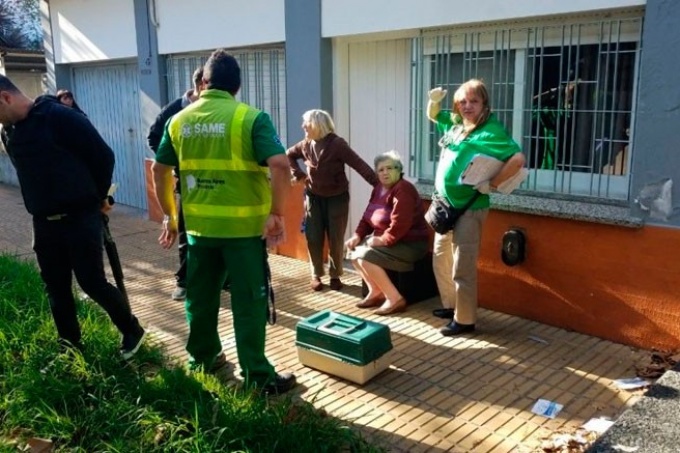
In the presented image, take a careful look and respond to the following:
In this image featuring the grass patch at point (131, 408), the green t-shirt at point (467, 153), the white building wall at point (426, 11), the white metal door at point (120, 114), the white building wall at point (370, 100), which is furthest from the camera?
the white metal door at point (120, 114)

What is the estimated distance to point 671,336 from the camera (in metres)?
4.15

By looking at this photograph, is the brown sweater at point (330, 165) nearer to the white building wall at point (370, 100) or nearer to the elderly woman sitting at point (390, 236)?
the elderly woman sitting at point (390, 236)

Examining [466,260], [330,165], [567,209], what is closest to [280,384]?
[466,260]

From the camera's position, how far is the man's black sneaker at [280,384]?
3.66 metres

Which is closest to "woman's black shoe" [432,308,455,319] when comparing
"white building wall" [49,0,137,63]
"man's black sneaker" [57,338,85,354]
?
"man's black sneaker" [57,338,85,354]

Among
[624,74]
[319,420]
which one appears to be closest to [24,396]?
[319,420]

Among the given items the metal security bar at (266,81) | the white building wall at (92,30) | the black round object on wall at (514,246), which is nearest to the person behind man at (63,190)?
the black round object on wall at (514,246)

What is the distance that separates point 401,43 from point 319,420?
3601 mm

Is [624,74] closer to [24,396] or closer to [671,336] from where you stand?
[671,336]

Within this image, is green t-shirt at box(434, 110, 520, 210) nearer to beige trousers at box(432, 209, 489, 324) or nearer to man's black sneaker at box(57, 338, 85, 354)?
beige trousers at box(432, 209, 489, 324)

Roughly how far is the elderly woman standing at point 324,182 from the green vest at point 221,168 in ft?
6.07

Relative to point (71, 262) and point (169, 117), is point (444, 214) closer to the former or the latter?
point (169, 117)

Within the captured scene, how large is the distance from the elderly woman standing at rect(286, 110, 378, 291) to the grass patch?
189 centimetres

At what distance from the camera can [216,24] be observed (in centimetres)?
698
